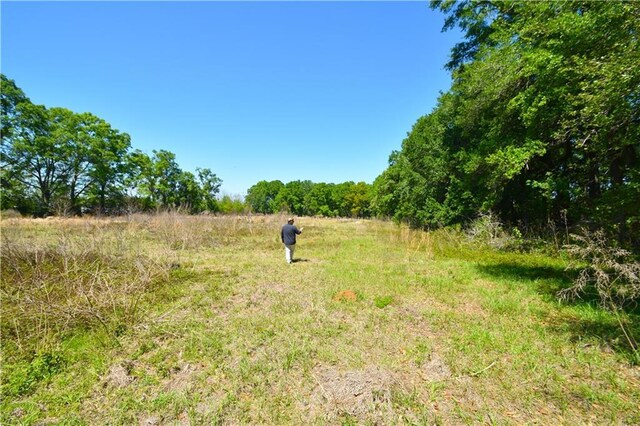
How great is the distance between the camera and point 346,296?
6141 mm

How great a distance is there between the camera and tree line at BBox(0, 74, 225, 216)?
2528cm

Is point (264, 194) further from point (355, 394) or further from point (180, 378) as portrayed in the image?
point (355, 394)

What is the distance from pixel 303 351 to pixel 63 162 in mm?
37420

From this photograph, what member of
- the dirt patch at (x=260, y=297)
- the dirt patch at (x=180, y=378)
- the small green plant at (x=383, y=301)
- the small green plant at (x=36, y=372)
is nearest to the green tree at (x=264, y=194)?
the dirt patch at (x=260, y=297)

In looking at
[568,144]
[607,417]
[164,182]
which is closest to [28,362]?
[607,417]

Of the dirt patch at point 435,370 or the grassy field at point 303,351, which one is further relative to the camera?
the dirt patch at point 435,370

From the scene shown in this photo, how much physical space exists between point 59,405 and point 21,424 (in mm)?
305

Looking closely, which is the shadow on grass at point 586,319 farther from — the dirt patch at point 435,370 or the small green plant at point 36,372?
the small green plant at point 36,372

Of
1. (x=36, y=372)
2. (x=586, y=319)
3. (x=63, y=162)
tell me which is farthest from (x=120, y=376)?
(x=63, y=162)

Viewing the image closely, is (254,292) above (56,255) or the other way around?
the other way around

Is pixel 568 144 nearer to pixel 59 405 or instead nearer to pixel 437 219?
pixel 437 219

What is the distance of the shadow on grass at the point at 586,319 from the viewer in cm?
401

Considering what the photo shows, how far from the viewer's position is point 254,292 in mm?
6617

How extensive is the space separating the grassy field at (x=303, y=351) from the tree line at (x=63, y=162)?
16789mm
